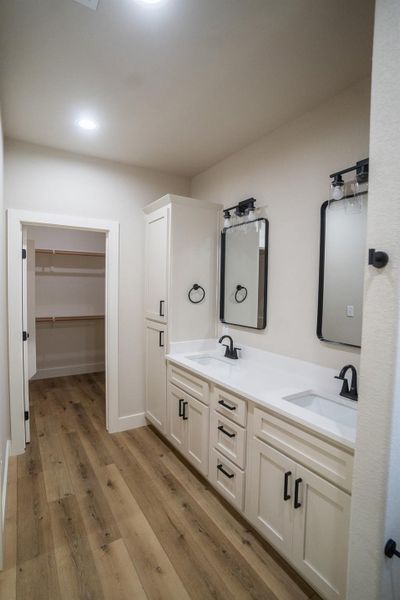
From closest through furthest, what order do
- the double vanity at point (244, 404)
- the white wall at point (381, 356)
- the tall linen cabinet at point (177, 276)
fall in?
1. the white wall at point (381, 356)
2. the double vanity at point (244, 404)
3. the tall linen cabinet at point (177, 276)

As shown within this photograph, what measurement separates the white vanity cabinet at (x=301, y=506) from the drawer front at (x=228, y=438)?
83mm

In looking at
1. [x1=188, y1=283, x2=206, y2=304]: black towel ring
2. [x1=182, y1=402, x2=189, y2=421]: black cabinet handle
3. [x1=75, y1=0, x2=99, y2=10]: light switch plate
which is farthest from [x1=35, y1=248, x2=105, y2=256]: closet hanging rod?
[x1=75, y1=0, x2=99, y2=10]: light switch plate

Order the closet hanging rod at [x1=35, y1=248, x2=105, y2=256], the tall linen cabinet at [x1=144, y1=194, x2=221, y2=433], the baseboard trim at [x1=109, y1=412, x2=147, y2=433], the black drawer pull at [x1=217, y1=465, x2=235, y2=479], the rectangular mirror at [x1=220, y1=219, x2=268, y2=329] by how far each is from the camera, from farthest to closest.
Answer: the closet hanging rod at [x1=35, y1=248, x2=105, y2=256], the baseboard trim at [x1=109, y1=412, x2=147, y2=433], the tall linen cabinet at [x1=144, y1=194, x2=221, y2=433], the rectangular mirror at [x1=220, y1=219, x2=268, y2=329], the black drawer pull at [x1=217, y1=465, x2=235, y2=479]

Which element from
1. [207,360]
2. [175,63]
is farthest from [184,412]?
[175,63]

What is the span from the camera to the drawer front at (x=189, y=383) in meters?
2.28

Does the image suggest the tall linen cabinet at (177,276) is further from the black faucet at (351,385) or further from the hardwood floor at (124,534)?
the black faucet at (351,385)

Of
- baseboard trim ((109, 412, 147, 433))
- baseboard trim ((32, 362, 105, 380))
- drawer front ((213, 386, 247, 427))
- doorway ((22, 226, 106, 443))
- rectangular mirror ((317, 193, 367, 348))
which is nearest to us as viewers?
rectangular mirror ((317, 193, 367, 348))

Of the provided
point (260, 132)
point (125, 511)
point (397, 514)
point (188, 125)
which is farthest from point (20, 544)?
point (260, 132)

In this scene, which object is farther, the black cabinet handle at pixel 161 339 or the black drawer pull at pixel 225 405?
the black cabinet handle at pixel 161 339

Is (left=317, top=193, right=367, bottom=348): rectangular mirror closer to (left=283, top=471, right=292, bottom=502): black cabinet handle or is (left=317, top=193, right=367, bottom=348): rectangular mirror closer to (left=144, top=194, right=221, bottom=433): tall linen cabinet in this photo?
(left=283, top=471, right=292, bottom=502): black cabinet handle

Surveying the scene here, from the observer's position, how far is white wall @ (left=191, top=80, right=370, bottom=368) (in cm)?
188

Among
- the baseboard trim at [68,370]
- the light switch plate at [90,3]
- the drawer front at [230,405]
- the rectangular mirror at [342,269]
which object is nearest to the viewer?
the light switch plate at [90,3]

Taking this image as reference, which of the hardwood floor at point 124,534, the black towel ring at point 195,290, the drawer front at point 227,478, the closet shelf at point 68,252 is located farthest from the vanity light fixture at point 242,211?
the closet shelf at point 68,252

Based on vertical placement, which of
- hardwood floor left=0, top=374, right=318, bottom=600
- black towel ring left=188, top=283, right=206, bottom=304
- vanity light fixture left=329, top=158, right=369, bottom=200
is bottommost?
hardwood floor left=0, top=374, right=318, bottom=600
